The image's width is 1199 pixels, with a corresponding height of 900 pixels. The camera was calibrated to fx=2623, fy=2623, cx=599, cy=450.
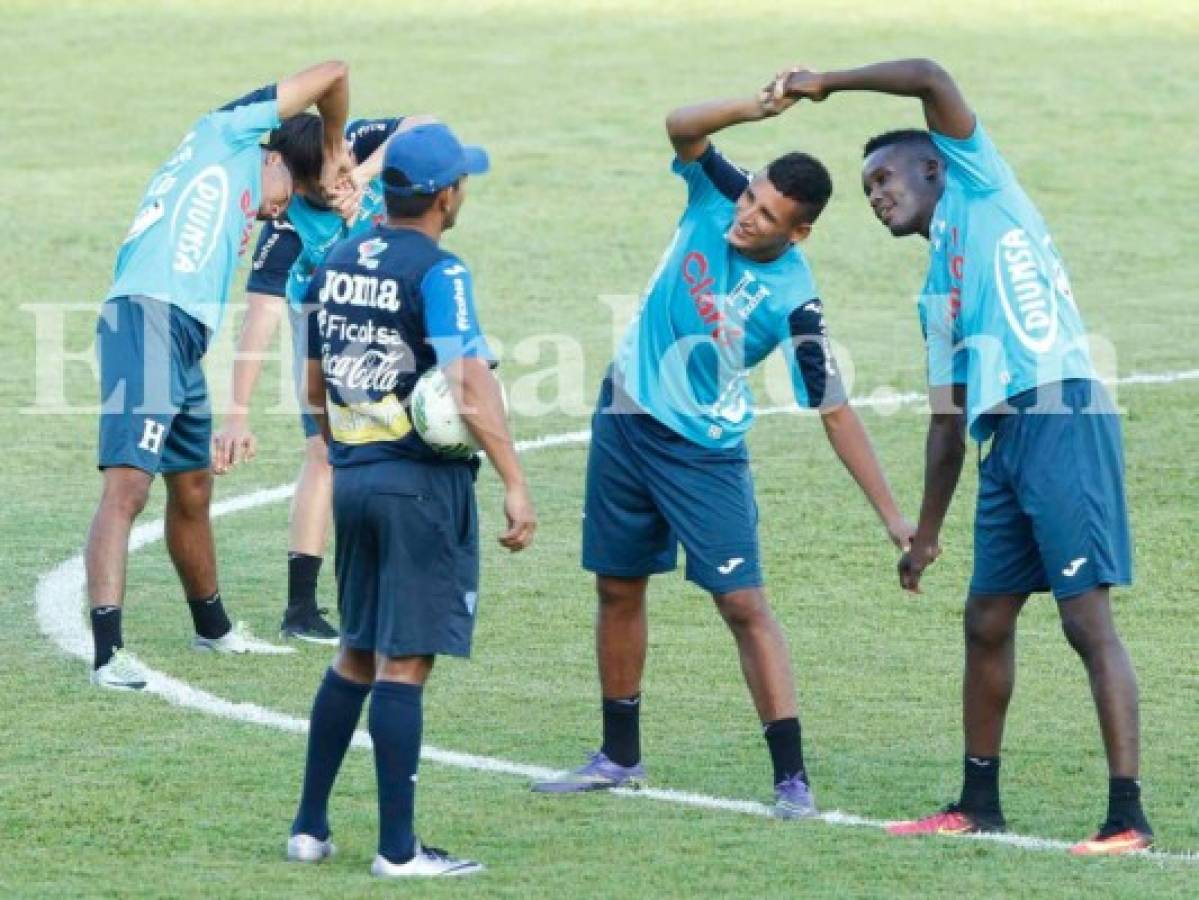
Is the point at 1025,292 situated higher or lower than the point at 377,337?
higher

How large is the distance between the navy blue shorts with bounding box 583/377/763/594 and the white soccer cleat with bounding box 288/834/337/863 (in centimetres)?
154

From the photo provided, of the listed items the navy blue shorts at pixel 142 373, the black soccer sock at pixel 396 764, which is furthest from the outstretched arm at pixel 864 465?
the navy blue shorts at pixel 142 373

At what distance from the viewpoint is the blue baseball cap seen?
24.1ft

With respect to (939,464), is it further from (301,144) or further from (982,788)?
(301,144)

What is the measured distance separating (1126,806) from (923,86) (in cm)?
216

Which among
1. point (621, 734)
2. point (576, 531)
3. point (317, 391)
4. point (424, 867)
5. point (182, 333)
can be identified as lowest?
point (424, 867)

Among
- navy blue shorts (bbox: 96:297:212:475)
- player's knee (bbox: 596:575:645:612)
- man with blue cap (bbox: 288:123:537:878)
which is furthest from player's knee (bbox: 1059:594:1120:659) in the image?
navy blue shorts (bbox: 96:297:212:475)

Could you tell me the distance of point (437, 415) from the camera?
7.29m

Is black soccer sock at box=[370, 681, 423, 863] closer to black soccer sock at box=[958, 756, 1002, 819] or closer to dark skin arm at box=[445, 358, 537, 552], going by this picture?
dark skin arm at box=[445, 358, 537, 552]

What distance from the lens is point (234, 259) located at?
33.2 feet

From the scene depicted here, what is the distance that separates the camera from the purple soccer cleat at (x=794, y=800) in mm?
7996

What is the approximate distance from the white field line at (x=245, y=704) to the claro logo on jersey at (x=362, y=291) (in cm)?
187

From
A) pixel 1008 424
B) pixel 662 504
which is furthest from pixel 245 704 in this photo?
pixel 1008 424

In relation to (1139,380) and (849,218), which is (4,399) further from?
(849,218)
